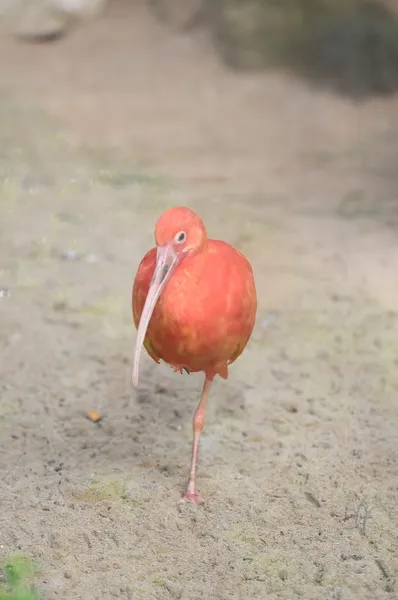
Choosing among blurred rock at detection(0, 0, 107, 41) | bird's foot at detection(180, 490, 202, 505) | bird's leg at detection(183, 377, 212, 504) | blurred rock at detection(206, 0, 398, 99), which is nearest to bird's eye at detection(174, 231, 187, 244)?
bird's leg at detection(183, 377, 212, 504)

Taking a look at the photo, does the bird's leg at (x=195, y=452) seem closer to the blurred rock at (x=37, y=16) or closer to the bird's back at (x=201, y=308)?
the bird's back at (x=201, y=308)

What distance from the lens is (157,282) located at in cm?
196

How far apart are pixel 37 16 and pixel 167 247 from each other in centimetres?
628

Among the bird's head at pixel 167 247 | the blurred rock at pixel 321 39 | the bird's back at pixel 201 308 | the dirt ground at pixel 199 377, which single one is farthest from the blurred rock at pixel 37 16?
the bird's head at pixel 167 247

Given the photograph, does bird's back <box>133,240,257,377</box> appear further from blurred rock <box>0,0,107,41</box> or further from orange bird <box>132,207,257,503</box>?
blurred rock <box>0,0,107,41</box>

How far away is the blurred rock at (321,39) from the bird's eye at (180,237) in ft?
17.4

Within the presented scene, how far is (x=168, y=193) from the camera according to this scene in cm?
483

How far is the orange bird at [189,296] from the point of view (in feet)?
A: 6.44

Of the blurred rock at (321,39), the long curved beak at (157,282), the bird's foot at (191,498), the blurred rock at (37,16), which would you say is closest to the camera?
the long curved beak at (157,282)

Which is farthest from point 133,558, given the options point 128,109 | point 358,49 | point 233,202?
point 358,49

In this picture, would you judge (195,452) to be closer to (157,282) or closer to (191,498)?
(191,498)

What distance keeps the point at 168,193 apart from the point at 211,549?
3.08 meters

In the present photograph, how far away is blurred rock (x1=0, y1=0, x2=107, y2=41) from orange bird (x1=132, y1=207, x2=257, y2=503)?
240 inches

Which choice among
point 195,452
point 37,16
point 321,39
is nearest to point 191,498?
point 195,452
